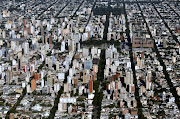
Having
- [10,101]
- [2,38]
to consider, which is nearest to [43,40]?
[2,38]

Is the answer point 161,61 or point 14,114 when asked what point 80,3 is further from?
point 14,114

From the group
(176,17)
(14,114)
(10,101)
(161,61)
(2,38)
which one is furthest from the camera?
(176,17)

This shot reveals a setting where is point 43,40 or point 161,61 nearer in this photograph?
point 161,61

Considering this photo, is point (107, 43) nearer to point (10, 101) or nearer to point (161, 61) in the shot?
point (161, 61)

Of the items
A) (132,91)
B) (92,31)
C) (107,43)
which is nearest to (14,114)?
(132,91)

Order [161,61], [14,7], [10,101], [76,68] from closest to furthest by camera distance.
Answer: [10,101]
[76,68]
[161,61]
[14,7]

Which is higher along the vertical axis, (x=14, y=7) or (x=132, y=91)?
(x=132, y=91)
